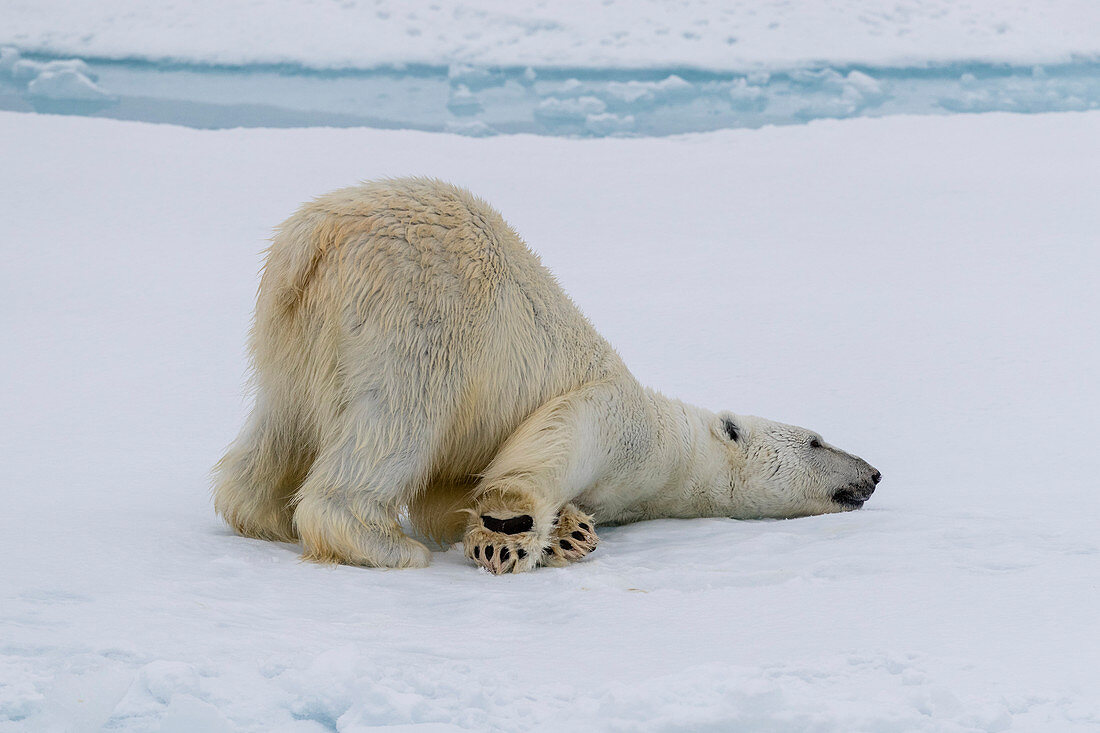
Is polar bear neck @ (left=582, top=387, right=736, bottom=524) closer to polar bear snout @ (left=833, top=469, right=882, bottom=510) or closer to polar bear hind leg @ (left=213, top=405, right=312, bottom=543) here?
polar bear snout @ (left=833, top=469, right=882, bottom=510)

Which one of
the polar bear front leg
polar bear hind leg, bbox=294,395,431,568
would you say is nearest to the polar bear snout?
the polar bear front leg

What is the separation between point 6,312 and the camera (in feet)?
17.2

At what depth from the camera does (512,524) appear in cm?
270

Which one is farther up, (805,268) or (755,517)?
(805,268)

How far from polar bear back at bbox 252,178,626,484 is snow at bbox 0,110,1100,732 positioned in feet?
1.40

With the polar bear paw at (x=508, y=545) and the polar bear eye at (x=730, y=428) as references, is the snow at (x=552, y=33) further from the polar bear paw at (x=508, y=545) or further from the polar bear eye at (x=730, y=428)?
the polar bear paw at (x=508, y=545)

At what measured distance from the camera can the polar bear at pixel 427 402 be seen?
8.64ft

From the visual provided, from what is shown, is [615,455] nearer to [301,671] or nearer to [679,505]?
[679,505]

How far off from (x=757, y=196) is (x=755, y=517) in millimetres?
4607

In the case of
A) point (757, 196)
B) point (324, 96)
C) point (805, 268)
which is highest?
point (324, 96)

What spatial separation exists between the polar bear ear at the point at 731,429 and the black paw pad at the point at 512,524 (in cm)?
103

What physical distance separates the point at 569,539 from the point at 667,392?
191cm

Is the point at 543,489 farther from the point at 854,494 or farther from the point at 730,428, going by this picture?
the point at 854,494

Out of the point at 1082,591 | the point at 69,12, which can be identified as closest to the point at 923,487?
the point at 1082,591
